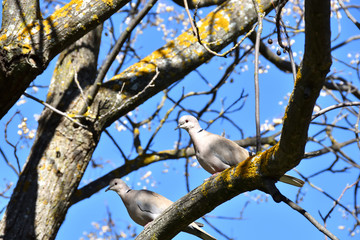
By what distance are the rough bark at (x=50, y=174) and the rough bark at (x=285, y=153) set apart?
1072mm

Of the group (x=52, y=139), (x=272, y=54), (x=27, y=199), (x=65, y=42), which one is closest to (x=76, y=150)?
(x=52, y=139)

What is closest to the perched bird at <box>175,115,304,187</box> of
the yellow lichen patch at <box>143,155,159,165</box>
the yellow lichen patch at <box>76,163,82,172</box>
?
the yellow lichen patch at <box>76,163,82,172</box>

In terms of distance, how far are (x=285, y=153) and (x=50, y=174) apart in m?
2.05

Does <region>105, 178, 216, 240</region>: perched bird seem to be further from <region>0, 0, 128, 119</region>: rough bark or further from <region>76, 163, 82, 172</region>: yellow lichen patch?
<region>0, 0, 128, 119</region>: rough bark

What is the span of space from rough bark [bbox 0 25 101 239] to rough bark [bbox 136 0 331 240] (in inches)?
42.2

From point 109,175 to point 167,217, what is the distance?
6.17 ft

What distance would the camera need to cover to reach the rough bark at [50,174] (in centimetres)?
316

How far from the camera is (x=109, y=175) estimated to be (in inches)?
161

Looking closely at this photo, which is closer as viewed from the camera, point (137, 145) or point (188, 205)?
point (188, 205)

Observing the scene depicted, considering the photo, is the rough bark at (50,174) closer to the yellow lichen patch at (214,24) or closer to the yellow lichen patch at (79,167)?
the yellow lichen patch at (79,167)

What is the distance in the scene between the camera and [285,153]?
1.82m

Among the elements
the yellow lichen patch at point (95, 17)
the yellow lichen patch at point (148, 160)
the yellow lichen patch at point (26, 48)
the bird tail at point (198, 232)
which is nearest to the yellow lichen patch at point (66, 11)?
the yellow lichen patch at point (95, 17)

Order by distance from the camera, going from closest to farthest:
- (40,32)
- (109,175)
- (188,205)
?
1. (188,205)
2. (40,32)
3. (109,175)

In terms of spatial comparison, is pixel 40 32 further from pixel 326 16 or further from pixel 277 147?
pixel 326 16
